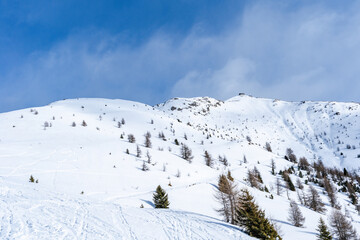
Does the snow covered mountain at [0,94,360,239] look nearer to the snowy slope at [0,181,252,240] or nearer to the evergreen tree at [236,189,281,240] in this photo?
the snowy slope at [0,181,252,240]

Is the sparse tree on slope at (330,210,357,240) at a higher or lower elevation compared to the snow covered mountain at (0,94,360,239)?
lower

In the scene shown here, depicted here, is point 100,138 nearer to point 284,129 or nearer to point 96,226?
point 96,226

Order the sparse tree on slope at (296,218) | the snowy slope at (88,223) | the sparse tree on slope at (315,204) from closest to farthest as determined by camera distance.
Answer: the snowy slope at (88,223)
the sparse tree on slope at (296,218)
the sparse tree on slope at (315,204)

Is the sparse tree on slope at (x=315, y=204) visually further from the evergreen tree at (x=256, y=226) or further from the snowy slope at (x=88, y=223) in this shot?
the snowy slope at (x=88, y=223)

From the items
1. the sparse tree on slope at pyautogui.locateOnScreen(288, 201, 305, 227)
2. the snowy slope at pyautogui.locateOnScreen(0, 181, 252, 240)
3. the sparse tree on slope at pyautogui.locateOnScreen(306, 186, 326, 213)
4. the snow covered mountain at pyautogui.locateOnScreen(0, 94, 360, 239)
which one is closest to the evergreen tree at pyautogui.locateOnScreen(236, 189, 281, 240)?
the snowy slope at pyautogui.locateOnScreen(0, 181, 252, 240)

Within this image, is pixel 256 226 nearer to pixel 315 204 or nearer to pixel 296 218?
pixel 296 218

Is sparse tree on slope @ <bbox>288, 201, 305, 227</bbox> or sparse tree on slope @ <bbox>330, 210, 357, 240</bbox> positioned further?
sparse tree on slope @ <bbox>288, 201, 305, 227</bbox>

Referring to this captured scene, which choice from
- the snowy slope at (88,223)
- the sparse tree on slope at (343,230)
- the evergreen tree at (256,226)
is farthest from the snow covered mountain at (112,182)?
the sparse tree on slope at (343,230)

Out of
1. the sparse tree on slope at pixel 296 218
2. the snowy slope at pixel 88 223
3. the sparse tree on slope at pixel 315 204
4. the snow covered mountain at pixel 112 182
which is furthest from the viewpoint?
the sparse tree on slope at pixel 315 204

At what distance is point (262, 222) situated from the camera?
1269cm

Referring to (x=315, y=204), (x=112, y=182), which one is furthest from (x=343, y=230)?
(x=112, y=182)

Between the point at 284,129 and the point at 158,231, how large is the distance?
216 m

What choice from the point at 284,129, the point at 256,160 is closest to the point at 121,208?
the point at 256,160

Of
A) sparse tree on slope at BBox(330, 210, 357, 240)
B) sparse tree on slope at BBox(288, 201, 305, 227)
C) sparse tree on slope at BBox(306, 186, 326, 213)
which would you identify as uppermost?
sparse tree on slope at BBox(306, 186, 326, 213)
